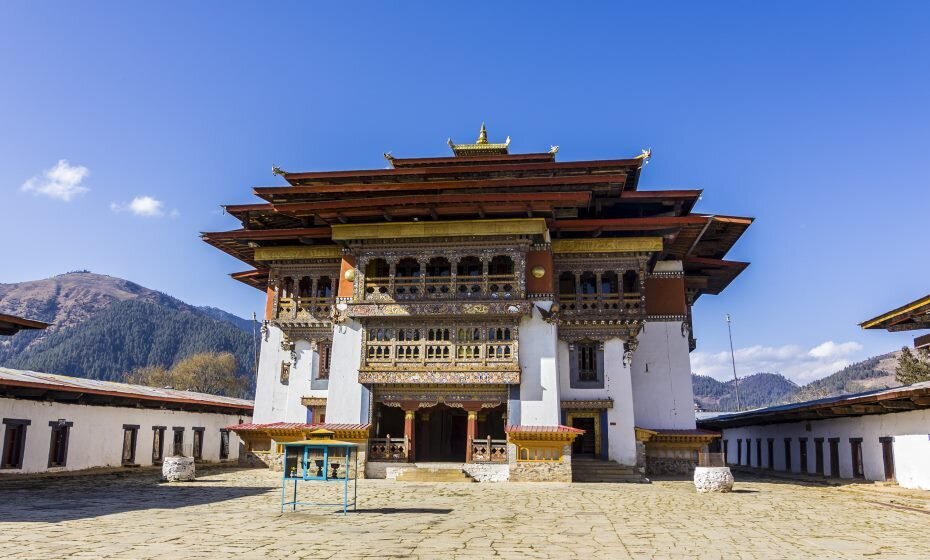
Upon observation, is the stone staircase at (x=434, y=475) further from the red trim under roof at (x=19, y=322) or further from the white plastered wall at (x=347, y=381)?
the red trim under roof at (x=19, y=322)

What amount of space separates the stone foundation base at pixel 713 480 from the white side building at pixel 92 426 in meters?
21.5

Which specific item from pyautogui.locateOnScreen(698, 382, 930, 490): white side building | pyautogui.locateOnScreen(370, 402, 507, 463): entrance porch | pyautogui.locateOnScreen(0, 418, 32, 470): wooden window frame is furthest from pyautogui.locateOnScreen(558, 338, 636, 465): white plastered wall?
pyautogui.locateOnScreen(0, 418, 32, 470): wooden window frame

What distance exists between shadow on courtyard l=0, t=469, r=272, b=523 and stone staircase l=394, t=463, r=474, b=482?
4.43 meters

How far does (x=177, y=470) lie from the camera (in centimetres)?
2250

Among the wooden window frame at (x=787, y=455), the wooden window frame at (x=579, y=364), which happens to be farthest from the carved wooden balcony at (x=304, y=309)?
the wooden window frame at (x=787, y=455)

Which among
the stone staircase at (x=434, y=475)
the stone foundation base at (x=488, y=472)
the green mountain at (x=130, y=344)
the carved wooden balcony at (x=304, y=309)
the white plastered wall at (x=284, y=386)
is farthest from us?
the green mountain at (x=130, y=344)

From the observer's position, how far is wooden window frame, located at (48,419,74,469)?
82.6 feet

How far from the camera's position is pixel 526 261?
24844 millimetres

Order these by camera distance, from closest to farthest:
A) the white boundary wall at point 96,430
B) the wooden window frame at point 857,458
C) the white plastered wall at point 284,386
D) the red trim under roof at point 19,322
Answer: the red trim under roof at point 19,322 → the wooden window frame at point 857,458 → the white boundary wall at point 96,430 → the white plastered wall at point 284,386

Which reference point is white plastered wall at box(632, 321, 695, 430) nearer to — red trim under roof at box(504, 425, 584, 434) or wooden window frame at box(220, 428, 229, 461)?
red trim under roof at box(504, 425, 584, 434)

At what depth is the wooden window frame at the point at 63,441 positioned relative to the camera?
25.2 meters

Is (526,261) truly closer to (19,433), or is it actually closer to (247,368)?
(19,433)

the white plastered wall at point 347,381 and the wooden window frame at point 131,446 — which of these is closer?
the white plastered wall at point 347,381

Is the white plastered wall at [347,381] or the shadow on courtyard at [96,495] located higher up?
the white plastered wall at [347,381]
